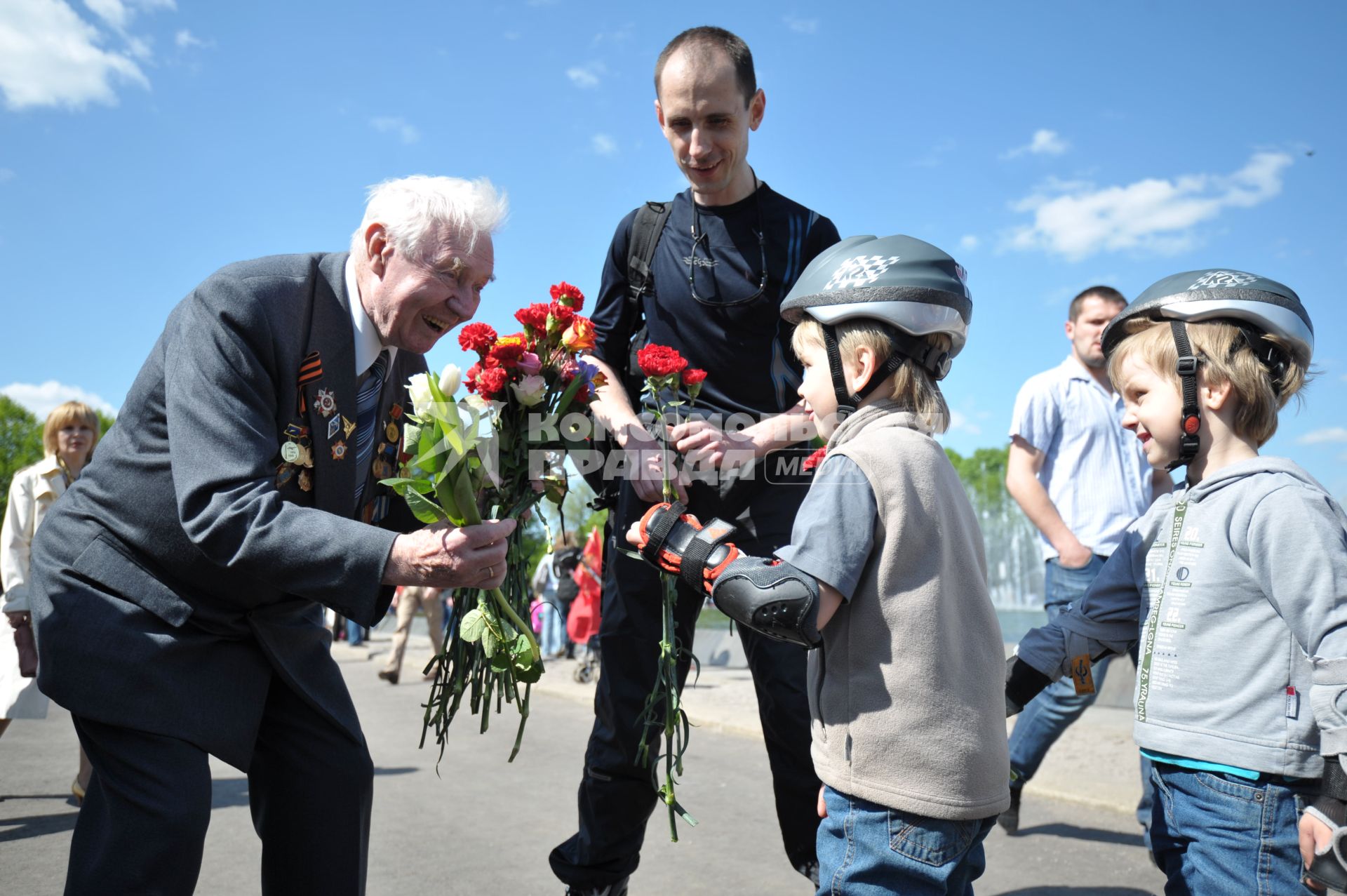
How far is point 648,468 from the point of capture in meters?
3.26

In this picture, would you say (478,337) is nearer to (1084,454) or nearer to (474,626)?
(474,626)

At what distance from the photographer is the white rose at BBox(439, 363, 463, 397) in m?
2.41

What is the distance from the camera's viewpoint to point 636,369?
3590 millimetres

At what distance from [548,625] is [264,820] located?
50.9 ft

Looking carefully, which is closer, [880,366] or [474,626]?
[880,366]

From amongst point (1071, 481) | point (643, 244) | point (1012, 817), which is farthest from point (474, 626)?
point (1071, 481)

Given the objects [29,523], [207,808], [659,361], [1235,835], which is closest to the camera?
[1235,835]

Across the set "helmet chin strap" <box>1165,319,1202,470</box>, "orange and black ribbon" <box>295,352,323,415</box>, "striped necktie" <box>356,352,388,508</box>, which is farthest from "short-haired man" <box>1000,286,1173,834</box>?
"orange and black ribbon" <box>295,352,323,415</box>

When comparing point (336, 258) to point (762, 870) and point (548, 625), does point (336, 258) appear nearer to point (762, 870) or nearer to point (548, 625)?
point (762, 870)

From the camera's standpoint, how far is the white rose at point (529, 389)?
2.71 metres

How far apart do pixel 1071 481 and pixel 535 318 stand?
3455 millimetres

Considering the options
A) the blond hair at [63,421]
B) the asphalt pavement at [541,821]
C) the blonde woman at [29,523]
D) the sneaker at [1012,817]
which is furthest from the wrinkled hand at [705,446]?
the blond hair at [63,421]

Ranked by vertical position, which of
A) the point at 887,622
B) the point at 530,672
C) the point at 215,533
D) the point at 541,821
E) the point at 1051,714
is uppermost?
the point at 215,533

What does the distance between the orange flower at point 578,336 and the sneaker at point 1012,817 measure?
3275 millimetres
